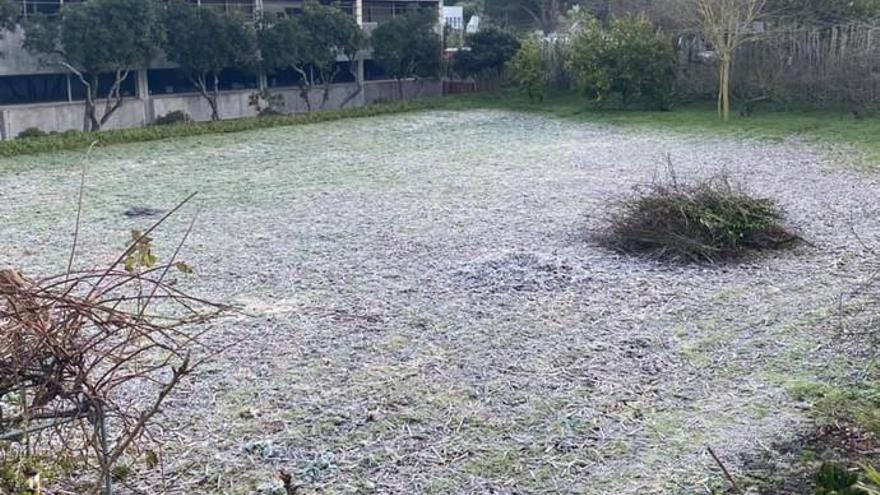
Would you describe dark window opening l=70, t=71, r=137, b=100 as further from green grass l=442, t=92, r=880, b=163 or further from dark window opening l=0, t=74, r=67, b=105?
green grass l=442, t=92, r=880, b=163

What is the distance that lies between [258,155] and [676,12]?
895cm

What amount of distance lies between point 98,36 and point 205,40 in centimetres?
239

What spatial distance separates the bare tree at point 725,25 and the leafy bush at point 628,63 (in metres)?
1.30

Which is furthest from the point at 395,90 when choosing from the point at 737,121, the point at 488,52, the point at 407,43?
the point at 737,121

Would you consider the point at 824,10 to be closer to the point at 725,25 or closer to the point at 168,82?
the point at 725,25

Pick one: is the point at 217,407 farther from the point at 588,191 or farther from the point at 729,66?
the point at 729,66

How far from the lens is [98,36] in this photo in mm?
15930

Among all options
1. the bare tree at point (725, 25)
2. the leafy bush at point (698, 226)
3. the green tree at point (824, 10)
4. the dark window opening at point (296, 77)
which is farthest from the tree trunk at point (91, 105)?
the leafy bush at point (698, 226)

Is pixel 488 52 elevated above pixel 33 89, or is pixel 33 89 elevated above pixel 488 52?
pixel 488 52

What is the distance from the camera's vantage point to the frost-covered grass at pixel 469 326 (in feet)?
11.3

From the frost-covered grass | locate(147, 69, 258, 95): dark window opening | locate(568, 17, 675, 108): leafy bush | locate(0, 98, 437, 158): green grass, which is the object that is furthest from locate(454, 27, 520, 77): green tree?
the frost-covered grass

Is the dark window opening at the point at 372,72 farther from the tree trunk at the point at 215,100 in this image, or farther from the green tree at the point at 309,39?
the tree trunk at the point at 215,100

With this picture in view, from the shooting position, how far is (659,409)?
3799 millimetres

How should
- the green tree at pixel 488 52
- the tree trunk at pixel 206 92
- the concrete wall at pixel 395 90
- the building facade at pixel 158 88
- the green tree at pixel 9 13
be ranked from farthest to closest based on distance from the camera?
1. the concrete wall at pixel 395 90
2. the green tree at pixel 488 52
3. the tree trunk at pixel 206 92
4. the building facade at pixel 158 88
5. the green tree at pixel 9 13
